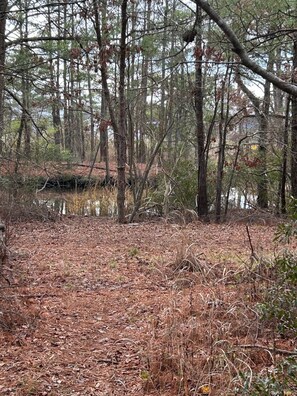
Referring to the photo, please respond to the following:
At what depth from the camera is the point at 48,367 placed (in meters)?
3.39

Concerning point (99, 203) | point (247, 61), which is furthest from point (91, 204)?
point (247, 61)

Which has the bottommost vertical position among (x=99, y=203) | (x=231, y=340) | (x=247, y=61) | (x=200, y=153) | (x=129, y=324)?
(x=129, y=324)

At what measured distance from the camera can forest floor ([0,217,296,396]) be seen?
313 centimetres

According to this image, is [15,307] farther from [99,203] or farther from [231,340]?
[99,203]

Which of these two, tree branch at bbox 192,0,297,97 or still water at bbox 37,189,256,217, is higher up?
tree branch at bbox 192,0,297,97

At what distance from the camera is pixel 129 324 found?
14.3 ft

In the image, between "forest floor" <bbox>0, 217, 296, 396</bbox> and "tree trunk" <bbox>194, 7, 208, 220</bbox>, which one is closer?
"forest floor" <bbox>0, 217, 296, 396</bbox>

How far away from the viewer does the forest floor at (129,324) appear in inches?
123

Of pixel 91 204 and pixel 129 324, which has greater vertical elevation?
pixel 91 204

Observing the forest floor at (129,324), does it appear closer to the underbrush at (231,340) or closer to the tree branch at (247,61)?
the underbrush at (231,340)

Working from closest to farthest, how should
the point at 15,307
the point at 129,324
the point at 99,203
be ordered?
the point at 15,307 → the point at 129,324 → the point at 99,203

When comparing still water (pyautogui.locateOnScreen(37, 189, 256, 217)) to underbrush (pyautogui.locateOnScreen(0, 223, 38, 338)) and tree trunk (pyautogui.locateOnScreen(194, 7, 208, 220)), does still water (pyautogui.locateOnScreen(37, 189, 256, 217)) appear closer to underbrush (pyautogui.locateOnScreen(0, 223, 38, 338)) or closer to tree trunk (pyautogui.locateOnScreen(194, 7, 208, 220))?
tree trunk (pyautogui.locateOnScreen(194, 7, 208, 220))

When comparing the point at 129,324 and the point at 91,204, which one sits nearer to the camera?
the point at 129,324

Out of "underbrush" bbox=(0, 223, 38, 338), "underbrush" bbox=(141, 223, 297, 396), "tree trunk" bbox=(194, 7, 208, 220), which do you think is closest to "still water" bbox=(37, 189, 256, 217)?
"tree trunk" bbox=(194, 7, 208, 220)
